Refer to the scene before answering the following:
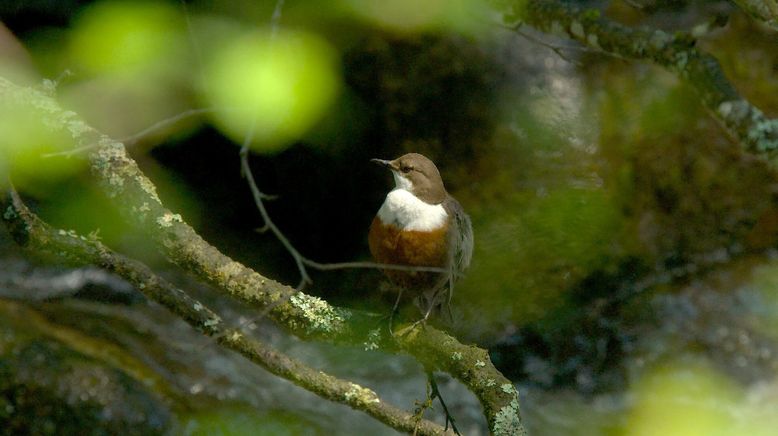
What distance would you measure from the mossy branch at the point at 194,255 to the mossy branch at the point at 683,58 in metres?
1.09

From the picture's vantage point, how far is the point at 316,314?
2670mm

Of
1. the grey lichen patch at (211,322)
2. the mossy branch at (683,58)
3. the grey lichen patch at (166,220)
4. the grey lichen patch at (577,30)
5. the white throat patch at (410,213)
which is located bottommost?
the white throat patch at (410,213)

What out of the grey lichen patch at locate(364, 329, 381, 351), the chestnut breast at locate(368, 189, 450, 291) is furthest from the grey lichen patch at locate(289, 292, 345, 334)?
the chestnut breast at locate(368, 189, 450, 291)

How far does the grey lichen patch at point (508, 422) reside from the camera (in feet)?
7.86

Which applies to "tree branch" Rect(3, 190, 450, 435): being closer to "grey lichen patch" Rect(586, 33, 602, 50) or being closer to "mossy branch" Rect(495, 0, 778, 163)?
"mossy branch" Rect(495, 0, 778, 163)

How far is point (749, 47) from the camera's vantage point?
6.59 meters

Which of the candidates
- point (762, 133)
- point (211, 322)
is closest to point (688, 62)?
point (762, 133)

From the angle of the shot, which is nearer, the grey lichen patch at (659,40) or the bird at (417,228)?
the grey lichen patch at (659,40)

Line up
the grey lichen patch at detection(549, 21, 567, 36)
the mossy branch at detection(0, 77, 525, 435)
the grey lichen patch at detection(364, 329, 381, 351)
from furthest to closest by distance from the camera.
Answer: the grey lichen patch at detection(549, 21, 567, 36) < the grey lichen patch at detection(364, 329, 381, 351) < the mossy branch at detection(0, 77, 525, 435)

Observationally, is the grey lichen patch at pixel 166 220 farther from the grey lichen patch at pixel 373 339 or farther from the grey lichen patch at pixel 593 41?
the grey lichen patch at pixel 593 41

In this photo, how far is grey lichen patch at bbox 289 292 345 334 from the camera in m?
2.65

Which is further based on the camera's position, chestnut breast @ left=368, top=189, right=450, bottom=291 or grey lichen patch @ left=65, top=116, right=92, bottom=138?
chestnut breast @ left=368, top=189, right=450, bottom=291

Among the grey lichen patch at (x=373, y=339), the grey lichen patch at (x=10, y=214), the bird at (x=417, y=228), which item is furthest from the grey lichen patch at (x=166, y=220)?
the bird at (x=417, y=228)

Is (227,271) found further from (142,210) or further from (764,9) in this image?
(764,9)
